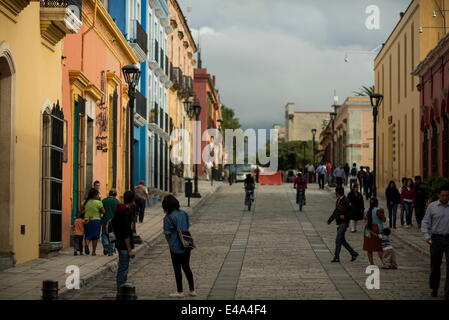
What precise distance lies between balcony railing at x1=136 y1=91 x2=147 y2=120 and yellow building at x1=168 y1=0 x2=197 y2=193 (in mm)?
6950

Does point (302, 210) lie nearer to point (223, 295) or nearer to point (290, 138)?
point (223, 295)

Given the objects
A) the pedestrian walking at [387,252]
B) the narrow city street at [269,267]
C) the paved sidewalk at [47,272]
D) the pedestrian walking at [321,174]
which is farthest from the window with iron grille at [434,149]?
the pedestrian walking at [321,174]

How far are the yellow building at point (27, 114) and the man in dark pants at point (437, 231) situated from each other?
7.60 metres

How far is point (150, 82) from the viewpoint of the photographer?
4000 centimetres

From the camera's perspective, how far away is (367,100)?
205 feet

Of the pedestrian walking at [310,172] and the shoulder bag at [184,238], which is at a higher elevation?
the pedestrian walking at [310,172]

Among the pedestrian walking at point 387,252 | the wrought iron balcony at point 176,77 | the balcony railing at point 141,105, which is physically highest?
the wrought iron balcony at point 176,77

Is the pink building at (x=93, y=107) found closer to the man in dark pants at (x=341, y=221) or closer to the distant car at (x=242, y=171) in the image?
the man in dark pants at (x=341, y=221)

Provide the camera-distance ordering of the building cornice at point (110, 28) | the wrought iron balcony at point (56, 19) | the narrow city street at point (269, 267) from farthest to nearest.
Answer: the building cornice at point (110, 28)
the wrought iron balcony at point (56, 19)
the narrow city street at point (269, 267)

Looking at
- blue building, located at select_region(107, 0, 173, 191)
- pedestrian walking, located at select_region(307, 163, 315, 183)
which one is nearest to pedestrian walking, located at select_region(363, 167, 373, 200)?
blue building, located at select_region(107, 0, 173, 191)

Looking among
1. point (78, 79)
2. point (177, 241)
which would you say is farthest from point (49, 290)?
point (78, 79)

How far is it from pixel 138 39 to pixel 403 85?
526 inches

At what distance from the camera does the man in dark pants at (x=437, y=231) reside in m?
13.5
